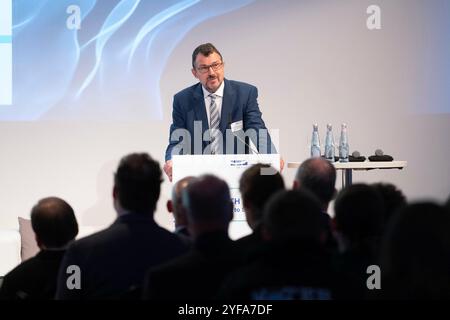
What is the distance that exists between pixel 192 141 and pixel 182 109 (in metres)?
0.29

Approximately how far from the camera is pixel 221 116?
511 centimetres

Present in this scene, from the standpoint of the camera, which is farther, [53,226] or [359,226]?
[53,226]

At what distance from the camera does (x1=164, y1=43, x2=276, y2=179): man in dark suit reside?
4934mm

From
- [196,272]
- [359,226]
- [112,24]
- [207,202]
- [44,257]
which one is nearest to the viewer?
[196,272]

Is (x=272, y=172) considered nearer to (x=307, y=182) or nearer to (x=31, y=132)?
(x=307, y=182)

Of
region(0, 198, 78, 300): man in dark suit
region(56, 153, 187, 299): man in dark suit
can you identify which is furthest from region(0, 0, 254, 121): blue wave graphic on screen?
region(56, 153, 187, 299): man in dark suit

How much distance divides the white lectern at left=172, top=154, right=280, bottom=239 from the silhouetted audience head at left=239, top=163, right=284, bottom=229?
1275mm

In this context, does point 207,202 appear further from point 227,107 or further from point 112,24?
point 112,24

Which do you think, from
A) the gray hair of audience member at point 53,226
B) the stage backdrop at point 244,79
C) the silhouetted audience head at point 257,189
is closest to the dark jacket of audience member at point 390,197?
the silhouetted audience head at point 257,189

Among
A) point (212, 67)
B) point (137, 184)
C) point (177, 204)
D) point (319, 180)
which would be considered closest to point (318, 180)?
point (319, 180)

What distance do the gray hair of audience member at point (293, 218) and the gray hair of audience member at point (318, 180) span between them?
3.14 ft

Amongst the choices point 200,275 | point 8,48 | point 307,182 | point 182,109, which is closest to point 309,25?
point 182,109

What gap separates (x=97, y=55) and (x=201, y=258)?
462 cm

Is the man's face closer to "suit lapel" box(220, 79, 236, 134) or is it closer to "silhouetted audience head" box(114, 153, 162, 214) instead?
Answer: "suit lapel" box(220, 79, 236, 134)
